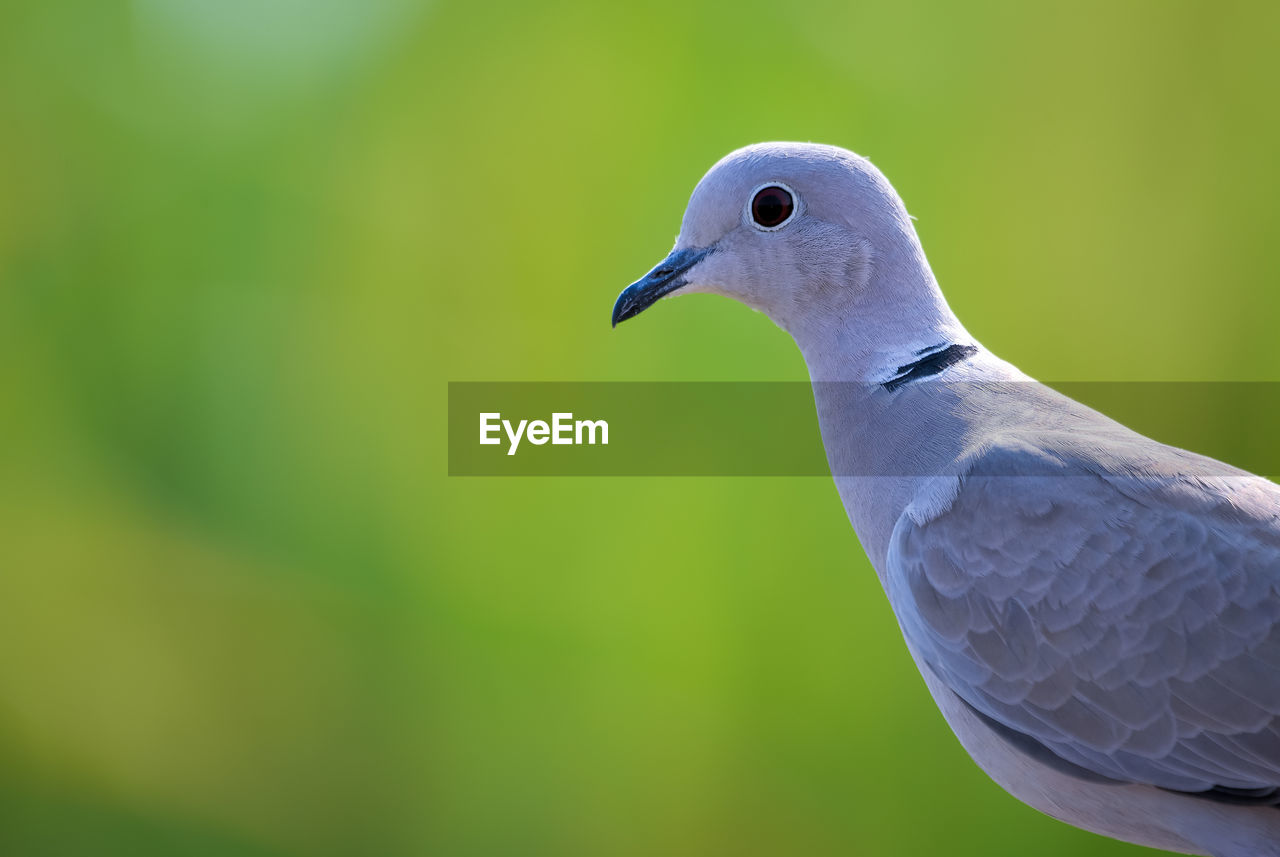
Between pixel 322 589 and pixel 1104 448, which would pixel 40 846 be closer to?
pixel 322 589

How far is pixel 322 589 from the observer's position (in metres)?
1.89

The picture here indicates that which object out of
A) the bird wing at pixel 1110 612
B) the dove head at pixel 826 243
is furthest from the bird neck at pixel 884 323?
the bird wing at pixel 1110 612

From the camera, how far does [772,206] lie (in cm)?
94

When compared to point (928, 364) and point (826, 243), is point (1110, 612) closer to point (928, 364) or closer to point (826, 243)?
point (928, 364)

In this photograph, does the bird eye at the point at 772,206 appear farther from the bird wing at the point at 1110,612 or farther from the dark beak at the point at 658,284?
the bird wing at the point at 1110,612

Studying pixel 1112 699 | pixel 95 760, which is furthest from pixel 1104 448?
pixel 95 760

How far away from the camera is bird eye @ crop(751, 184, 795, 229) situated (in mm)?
935

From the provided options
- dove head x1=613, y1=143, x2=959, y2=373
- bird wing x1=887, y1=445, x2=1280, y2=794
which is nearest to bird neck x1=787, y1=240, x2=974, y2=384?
dove head x1=613, y1=143, x2=959, y2=373

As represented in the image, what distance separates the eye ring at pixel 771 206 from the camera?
93cm

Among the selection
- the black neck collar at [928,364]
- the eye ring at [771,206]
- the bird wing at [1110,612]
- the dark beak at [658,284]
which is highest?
the eye ring at [771,206]

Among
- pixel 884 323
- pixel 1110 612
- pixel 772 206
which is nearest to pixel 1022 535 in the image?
pixel 1110 612

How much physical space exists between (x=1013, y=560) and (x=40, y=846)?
183cm

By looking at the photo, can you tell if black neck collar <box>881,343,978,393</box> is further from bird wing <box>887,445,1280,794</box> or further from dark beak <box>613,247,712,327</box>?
dark beak <box>613,247,712,327</box>

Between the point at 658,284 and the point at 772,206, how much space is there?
5.1 inches
